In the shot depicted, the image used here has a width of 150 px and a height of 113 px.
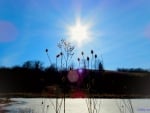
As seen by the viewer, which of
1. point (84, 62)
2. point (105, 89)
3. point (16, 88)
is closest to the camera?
point (84, 62)

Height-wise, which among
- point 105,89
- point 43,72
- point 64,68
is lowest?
point 64,68

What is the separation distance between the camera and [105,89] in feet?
167

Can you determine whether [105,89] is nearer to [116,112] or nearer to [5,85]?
[5,85]

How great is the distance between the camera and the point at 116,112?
17.2 meters

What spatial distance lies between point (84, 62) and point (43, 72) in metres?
52.5

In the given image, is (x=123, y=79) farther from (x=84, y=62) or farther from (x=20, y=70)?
(x=84, y=62)

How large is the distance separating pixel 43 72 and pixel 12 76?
48.9 feet

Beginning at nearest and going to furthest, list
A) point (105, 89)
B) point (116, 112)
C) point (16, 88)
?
point (116, 112)
point (105, 89)
point (16, 88)

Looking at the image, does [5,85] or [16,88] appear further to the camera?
[5,85]

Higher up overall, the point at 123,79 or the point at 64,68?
the point at 123,79

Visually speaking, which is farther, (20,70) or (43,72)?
(20,70)

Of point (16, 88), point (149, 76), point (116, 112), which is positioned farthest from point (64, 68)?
point (149, 76)

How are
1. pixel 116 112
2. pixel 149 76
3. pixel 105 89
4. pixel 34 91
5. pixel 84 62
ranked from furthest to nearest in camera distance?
pixel 149 76 → pixel 34 91 → pixel 105 89 → pixel 116 112 → pixel 84 62

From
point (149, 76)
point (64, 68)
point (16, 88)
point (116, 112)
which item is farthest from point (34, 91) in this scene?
point (64, 68)
